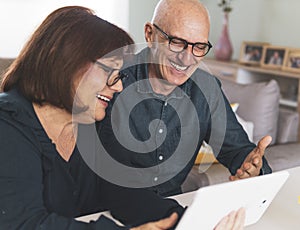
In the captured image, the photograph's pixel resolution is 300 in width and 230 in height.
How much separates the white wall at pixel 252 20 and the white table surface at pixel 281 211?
8.18 feet

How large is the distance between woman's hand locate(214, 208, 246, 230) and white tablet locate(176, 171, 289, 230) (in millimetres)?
13

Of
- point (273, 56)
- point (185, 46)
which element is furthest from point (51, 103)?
point (273, 56)

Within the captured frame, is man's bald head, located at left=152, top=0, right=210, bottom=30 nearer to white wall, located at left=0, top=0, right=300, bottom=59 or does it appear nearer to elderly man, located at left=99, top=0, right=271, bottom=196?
elderly man, located at left=99, top=0, right=271, bottom=196

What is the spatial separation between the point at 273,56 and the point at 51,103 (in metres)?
2.87

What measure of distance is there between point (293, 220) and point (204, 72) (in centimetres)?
59

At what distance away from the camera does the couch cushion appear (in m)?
2.34

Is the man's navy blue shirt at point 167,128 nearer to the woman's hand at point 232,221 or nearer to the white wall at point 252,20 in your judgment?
the woman's hand at point 232,221

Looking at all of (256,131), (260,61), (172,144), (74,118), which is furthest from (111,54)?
(260,61)

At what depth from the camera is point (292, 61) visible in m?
3.35

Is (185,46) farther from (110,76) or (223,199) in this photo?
(223,199)

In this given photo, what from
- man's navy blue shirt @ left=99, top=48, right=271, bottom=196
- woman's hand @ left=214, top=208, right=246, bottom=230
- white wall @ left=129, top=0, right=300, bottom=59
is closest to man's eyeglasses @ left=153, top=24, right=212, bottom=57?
man's navy blue shirt @ left=99, top=48, right=271, bottom=196

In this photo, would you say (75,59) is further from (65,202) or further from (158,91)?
(158,91)

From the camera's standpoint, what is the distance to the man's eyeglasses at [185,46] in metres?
1.26

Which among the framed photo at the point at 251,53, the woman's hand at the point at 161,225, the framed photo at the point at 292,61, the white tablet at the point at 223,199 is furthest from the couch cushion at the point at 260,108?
the woman's hand at the point at 161,225
